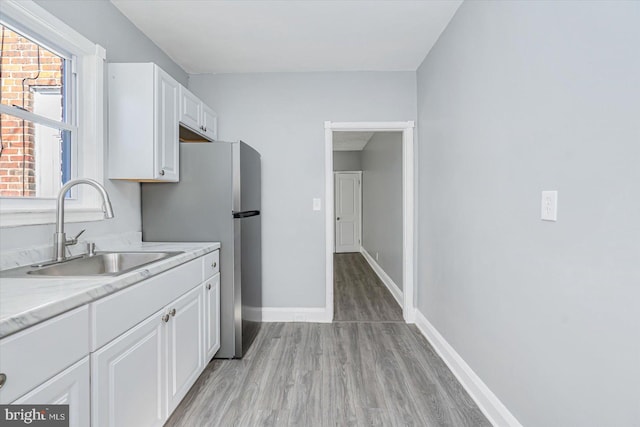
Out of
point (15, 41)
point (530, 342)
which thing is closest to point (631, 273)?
point (530, 342)

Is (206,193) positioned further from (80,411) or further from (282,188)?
(80,411)

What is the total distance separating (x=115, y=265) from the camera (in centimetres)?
195

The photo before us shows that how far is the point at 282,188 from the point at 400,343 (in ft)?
5.90

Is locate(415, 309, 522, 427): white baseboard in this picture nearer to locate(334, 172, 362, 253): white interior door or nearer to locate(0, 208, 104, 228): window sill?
locate(0, 208, 104, 228): window sill

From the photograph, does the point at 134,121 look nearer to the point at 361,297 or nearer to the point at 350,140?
the point at 361,297

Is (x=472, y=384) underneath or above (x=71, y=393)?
underneath

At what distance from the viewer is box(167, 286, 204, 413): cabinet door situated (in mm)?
1750

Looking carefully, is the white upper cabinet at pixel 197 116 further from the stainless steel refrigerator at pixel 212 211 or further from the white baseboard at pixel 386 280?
the white baseboard at pixel 386 280

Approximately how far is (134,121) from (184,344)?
1407 millimetres

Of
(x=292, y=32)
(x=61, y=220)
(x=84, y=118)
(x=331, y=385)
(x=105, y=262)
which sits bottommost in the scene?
(x=331, y=385)

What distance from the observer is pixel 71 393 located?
A: 1.06 metres

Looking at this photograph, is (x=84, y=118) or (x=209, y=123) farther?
(x=209, y=123)

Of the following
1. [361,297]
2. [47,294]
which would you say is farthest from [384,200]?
[47,294]

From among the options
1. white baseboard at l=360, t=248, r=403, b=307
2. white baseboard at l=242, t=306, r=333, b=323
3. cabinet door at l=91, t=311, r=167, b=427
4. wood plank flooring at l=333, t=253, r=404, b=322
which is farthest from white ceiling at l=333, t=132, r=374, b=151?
cabinet door at l=91, t=311, r=167, b=427
